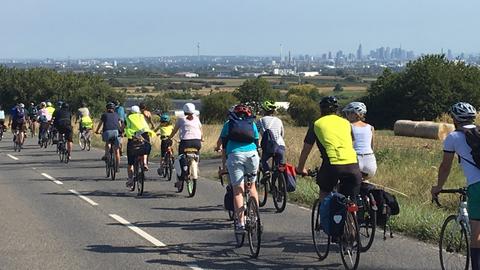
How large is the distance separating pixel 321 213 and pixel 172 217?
447cm

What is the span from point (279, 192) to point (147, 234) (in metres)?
3.11

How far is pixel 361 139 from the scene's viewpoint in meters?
9.08

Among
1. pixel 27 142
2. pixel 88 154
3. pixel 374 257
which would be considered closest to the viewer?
pixel 374 257

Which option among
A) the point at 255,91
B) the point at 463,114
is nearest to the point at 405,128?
the point at 463,114

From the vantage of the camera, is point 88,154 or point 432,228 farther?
point 88,154

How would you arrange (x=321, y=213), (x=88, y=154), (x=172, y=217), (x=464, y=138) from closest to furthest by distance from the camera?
(x=464, y=138) < (x=321, y=213) < (x=172, y=217) < (x=88, y=154)

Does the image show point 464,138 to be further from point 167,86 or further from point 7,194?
point 167,86

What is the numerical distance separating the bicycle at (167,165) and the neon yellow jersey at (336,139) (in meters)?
9.04

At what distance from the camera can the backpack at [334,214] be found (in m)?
7.77

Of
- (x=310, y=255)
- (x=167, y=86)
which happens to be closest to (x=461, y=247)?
(x=310, y=255)

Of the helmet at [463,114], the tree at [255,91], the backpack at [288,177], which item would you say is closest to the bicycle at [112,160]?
the backpack at [288,177]

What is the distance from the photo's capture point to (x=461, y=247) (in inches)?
281

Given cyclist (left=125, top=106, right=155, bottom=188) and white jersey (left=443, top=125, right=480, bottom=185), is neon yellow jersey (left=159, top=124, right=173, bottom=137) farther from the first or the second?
white jersey (left=443, top=125, right=480, bottom=185)

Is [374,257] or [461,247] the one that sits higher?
[461,247]
